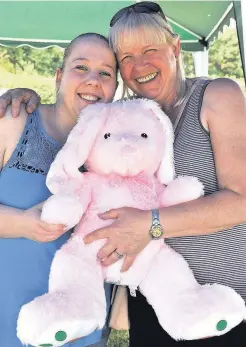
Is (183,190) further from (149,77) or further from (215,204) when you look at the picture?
(149,77)

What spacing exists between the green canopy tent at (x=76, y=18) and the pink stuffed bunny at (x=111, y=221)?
10.8 ft

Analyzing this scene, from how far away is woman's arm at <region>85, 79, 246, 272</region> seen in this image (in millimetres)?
1455

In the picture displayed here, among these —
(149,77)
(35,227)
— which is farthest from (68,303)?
(149,77)

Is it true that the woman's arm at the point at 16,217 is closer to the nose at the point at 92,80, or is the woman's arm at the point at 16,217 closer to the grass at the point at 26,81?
the nose at the point at 92,80

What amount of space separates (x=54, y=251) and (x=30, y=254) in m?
0.07

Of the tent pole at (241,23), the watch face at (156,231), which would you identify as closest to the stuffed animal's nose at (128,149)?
the watch face at (156,231)

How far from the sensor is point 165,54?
178cm

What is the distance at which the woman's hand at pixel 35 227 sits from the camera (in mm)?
1437

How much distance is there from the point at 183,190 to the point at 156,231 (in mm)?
157

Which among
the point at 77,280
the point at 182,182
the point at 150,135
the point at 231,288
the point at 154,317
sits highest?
the point at 150,135

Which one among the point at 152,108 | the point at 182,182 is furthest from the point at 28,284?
the point at 152,108

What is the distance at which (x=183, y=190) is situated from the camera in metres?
1.53

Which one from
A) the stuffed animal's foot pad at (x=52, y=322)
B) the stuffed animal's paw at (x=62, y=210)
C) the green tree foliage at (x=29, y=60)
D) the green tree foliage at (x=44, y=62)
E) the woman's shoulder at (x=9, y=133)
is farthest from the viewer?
the green tree foliage at (x=29, y=60)

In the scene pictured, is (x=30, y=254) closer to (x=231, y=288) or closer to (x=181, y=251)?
(x=181, y=251)
